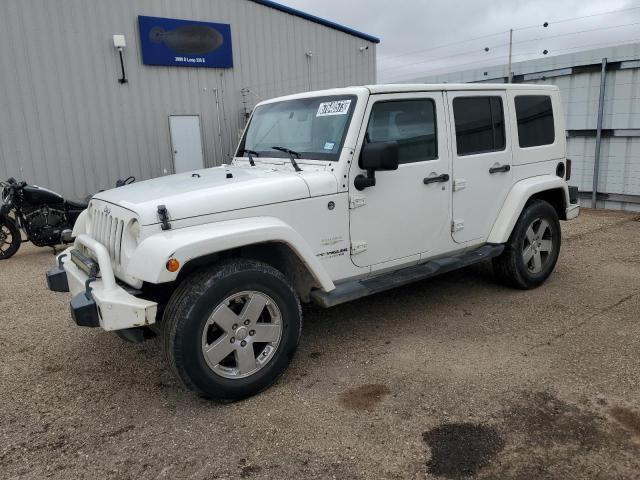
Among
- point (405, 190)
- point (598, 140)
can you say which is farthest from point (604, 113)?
point (405, 190)

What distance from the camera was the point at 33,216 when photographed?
6.94 m

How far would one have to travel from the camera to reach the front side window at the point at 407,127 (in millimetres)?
3672

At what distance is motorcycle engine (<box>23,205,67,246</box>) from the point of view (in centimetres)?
692

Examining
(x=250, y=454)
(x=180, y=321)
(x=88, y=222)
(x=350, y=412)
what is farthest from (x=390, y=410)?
(x=88, y=222)

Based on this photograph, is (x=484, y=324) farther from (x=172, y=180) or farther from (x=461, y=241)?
(x=172, y=180)

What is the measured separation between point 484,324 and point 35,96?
886cm

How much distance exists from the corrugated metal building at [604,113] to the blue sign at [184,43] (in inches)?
244

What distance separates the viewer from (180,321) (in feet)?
9.20

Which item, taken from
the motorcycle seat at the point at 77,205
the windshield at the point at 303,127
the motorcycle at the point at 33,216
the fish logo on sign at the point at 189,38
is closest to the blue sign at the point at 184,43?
the fish logo on sign at the point at 189,38

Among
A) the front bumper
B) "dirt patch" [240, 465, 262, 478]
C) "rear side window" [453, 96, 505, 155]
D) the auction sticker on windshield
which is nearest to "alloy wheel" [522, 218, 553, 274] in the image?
"rear side window" [453, 96, 505, 155]

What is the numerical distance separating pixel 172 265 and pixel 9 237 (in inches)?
226

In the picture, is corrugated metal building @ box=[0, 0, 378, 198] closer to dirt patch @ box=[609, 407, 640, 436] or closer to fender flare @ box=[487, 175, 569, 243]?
fender flare @ box=[487, 175, 569, 243]

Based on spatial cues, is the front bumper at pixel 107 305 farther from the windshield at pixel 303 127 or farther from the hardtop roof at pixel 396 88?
the hardtop roof at pixel 396 88

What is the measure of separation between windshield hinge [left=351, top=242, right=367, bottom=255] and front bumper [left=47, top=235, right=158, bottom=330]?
4.71 feet
